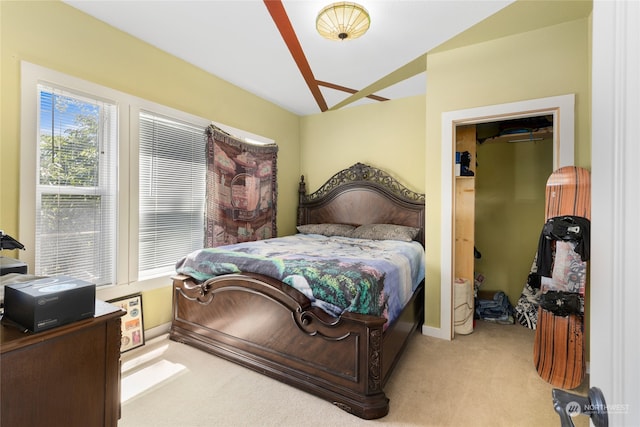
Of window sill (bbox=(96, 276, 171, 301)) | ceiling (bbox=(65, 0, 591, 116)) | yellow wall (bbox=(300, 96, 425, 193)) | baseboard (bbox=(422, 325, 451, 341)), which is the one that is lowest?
baseboard (bbox=(422, 325, 451, 341))

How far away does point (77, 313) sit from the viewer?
1.17 metres

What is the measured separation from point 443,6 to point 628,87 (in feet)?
7.22

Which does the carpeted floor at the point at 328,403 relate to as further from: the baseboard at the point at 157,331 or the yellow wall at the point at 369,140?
the yellow wall at the point at 369,140

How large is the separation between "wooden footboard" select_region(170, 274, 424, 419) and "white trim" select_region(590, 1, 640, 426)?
135 cm

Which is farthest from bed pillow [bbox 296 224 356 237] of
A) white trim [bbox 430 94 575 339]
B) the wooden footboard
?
the wooden footboard

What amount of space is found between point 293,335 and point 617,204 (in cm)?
192

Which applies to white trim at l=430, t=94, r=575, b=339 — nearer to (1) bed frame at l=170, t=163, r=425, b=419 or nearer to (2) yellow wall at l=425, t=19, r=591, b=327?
(2) yellow wall at l=425, t=19, r=591, b=327

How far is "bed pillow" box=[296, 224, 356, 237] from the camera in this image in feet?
13.0

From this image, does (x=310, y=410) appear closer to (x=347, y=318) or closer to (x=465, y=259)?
(x=347, y=318)

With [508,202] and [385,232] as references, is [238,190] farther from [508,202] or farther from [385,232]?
[508,202]

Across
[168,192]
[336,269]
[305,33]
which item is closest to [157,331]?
[168,192]

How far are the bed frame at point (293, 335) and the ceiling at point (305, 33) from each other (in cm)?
203

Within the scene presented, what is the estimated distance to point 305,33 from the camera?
2.49 meters

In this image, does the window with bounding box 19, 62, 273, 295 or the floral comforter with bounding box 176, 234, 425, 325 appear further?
the window with bounding box 19, 62, 273, 295
